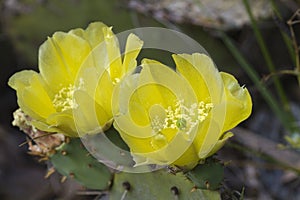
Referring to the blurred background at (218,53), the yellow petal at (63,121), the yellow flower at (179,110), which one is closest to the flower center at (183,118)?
the yellow flower at (179,110)

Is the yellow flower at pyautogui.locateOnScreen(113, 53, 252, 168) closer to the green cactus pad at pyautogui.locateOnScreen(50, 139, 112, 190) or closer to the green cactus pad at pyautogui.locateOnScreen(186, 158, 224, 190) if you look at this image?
the green cactus pad at pyautogui.locateOnScreen(186, 158, 224, 190)

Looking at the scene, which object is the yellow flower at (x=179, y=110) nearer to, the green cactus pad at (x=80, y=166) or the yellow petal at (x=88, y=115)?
the yellow petal at (x=88, y=115)

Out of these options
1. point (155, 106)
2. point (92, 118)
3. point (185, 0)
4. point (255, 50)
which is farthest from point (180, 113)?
point (255, 50)

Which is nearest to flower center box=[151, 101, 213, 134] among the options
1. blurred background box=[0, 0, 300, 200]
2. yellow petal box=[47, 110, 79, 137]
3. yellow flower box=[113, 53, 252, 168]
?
yellow flower box=[113, 53, 252, 168]

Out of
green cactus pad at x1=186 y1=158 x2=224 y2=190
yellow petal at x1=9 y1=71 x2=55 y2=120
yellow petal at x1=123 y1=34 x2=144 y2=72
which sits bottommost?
green cactus pad at x1=186 y1=158 x2=224 y2=190

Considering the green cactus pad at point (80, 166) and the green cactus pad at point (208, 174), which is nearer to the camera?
the green cactus pad at point (208, 174)

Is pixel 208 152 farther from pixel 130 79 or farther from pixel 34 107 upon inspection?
pixel 34 107

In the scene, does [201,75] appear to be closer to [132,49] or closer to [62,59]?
[132,49]
